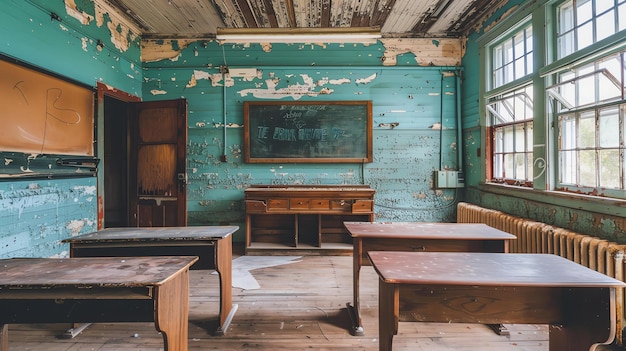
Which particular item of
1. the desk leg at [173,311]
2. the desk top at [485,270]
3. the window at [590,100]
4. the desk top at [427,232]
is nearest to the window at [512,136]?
the window at [590,100]

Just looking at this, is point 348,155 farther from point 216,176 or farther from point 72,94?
point 72,94

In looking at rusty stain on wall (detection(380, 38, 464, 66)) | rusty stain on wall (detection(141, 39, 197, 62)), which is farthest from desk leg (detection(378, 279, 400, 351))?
rusty stain on wall (detection(141, 39, 197, 62))

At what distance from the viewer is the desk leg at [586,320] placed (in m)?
1.34

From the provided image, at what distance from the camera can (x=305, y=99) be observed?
16.5ft

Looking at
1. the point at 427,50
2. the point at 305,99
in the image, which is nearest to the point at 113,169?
the point at 305,99

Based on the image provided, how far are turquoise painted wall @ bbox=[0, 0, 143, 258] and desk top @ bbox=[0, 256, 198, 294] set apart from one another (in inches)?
54.3

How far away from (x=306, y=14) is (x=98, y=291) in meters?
4.02

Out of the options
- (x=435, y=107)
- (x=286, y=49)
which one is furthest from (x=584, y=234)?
(x=286, y=49)

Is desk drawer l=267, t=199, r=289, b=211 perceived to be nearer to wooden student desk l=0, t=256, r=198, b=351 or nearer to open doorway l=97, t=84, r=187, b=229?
open doorway l=97, t=84, r=187, b=229

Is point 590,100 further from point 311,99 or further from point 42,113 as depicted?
point 42,113

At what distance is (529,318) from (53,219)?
4125 mm

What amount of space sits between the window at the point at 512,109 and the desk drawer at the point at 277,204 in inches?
110

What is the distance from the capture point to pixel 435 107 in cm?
505

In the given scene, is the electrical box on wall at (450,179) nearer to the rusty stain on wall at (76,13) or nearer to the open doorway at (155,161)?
the open doorway at (155,161)
